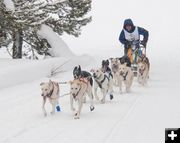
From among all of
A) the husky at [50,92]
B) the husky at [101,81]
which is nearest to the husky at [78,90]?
the husky at [50,92]

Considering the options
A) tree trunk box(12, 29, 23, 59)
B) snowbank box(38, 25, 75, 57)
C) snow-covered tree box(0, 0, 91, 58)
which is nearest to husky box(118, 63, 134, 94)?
snow-covered tree box(0, 0, 91, 58)

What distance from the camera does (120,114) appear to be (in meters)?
9.55

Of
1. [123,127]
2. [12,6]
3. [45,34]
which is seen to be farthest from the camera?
[45,34]

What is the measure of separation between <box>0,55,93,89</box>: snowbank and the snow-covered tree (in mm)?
1265

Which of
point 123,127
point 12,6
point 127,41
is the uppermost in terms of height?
point 12,6

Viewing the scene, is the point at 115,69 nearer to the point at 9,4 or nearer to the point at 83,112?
the point at 83,112

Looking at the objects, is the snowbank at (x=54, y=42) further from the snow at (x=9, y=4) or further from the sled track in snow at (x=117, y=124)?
the sled track in snow at (x=117, y=124)

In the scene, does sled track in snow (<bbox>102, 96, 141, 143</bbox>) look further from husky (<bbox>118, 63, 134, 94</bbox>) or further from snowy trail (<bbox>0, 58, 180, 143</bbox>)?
husky (<bbox>118, 63, 134, 94</bbox>)

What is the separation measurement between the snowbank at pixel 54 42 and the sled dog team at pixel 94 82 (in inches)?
236

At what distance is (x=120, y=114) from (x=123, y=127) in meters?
1.19

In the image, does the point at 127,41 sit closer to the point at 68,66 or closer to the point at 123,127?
the point at 68,66

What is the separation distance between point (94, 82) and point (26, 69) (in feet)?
14.4

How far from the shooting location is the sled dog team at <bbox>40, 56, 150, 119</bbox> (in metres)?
9.26

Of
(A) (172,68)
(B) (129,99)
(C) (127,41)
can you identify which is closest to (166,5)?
(A) (172,68)
